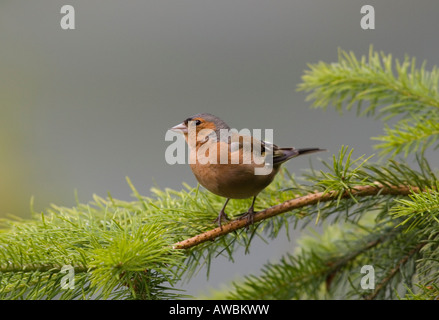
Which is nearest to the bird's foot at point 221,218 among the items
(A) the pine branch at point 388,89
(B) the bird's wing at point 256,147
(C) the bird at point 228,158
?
(C) the bird at point 228,158

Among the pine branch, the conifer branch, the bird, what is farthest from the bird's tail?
the conifer branch

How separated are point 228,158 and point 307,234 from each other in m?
0.29

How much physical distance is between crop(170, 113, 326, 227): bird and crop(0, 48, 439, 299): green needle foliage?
0.03 m

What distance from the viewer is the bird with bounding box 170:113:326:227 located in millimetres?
923

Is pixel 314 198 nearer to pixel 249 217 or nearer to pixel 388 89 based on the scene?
pixel 249 217

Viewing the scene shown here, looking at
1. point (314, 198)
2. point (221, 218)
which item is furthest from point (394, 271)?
point (221, 218)

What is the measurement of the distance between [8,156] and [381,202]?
4.29 feet

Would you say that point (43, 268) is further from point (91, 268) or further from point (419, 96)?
point (419, 96)

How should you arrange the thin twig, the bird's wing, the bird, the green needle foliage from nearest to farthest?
the green needle foliage → the thin twig → the bird → the bird's wing

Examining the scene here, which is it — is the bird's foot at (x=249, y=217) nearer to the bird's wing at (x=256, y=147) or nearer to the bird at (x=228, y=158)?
the bird at (x=228, y=158)

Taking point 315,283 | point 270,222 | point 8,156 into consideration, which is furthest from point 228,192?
point 8,156

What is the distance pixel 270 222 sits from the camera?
926mm

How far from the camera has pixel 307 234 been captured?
1.16 metres

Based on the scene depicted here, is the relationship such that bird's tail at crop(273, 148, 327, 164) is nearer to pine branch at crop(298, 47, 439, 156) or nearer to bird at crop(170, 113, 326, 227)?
bird at crop(170, 113, 326, 227)
